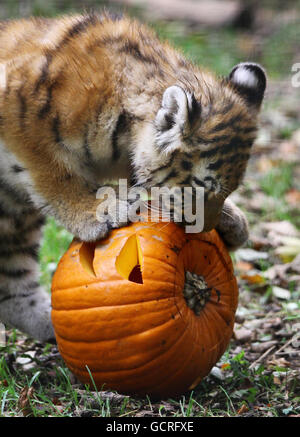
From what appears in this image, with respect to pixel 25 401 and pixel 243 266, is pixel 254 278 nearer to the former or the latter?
pixel 243 266

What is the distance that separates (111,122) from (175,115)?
0.46m

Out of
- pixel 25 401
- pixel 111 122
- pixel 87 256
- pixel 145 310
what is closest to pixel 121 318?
pixel 145 310

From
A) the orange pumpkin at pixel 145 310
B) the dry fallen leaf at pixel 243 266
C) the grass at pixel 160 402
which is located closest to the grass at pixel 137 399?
the grass at pixel 160 402

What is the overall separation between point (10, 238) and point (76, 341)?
56.6 inches

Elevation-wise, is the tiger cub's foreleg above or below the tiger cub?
below

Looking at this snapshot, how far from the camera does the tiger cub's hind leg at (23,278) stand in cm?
466

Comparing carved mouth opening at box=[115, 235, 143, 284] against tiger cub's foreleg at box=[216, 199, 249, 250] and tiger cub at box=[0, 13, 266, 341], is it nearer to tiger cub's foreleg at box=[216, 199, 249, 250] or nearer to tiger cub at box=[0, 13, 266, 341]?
tiger cub at box=[0, 13, 266, 341]

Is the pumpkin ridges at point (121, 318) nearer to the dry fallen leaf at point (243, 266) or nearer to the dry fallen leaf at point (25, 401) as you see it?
the dry fallen leaf at point (25, 401)

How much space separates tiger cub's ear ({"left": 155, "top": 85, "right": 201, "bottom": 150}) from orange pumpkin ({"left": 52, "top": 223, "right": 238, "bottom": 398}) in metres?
0.55

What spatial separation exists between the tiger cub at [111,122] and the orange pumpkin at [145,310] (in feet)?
0.83

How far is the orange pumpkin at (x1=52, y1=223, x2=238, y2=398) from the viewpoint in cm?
342

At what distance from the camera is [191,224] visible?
150 inches

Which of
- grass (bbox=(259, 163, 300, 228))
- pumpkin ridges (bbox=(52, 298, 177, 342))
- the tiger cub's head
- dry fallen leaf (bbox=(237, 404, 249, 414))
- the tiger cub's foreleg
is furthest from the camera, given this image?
grass (bbox=(259, 163, 300, 228))

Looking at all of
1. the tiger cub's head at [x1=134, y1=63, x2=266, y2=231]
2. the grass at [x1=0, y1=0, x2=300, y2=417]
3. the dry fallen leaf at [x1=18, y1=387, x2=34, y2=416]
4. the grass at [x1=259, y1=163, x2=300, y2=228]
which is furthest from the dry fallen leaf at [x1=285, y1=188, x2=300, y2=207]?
the dry fallen leaf at [x1=18, y1=387, x2=34, y2=416]
